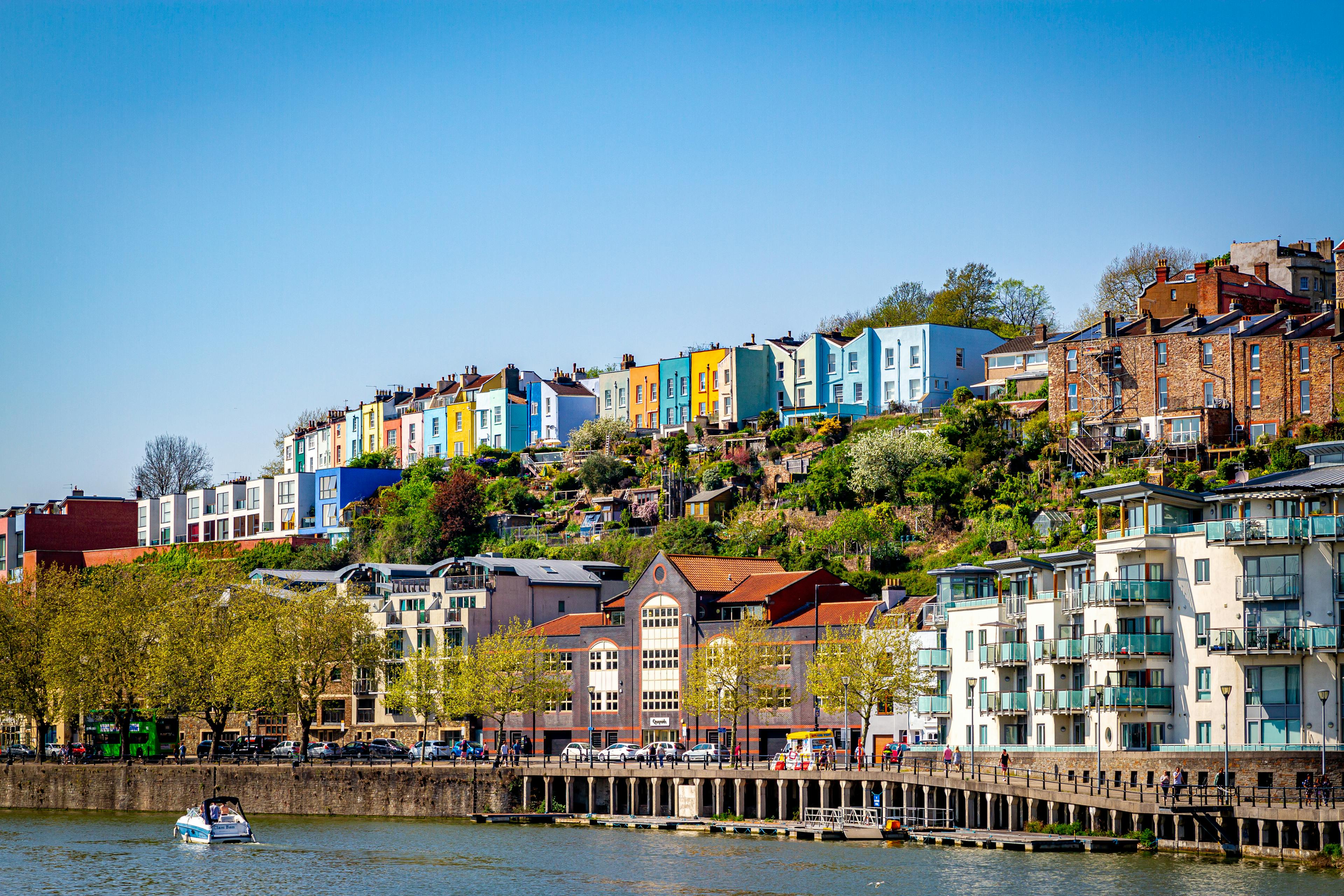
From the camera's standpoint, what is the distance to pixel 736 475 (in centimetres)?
13225

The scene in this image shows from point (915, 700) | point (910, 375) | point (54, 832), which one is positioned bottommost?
point (54, 832)

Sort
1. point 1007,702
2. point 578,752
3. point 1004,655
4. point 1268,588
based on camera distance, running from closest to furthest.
Result: 1. point 1268,588
2. point 1007,702
3. point 1004,655
4. point 578,752

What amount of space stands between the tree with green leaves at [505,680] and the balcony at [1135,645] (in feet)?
124

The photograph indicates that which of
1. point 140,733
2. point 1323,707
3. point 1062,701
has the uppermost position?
point 1323,707

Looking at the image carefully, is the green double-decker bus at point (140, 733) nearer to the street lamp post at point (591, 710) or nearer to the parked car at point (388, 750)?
the parked car at point (388, 750)

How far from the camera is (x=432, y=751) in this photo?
100188mm

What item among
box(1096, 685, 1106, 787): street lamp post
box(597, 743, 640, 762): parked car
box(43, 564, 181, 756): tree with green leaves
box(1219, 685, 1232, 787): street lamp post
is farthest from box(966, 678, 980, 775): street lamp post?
box(43, 564, 181, 756): tree with green leaves

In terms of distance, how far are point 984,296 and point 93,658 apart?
88585 millimetres

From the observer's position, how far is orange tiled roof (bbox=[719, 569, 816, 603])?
99.4 metres

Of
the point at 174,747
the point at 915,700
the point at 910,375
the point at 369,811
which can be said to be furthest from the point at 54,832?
the point at 910,375

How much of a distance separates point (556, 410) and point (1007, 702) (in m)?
89.2

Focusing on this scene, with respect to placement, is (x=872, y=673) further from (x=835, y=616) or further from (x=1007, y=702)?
(x=835, y=616)

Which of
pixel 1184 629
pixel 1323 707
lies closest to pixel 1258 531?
pixel 1184 629

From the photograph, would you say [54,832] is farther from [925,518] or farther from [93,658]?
[925,518]
